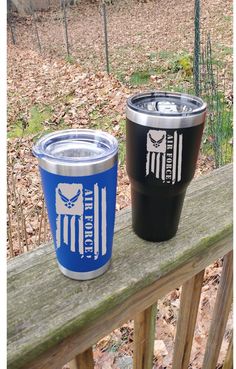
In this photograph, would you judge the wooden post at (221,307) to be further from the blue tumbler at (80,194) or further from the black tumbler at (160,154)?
the blue tumbler at (80,194)

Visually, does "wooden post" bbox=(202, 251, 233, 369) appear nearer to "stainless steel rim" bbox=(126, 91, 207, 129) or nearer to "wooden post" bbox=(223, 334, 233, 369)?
"wooden post" bbox=(223, 334, 233, 369)

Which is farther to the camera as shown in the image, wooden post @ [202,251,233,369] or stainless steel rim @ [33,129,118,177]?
wooden post @ [202,251,233,369]

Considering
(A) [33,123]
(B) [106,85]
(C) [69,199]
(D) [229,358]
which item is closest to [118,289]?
(C) [69,199]

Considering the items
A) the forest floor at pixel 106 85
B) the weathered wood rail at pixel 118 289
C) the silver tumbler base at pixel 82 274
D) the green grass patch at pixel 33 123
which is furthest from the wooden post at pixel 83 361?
the green grass patch at pixel 33 123

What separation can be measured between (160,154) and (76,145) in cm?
15

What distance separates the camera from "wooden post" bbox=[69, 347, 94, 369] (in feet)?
2.34

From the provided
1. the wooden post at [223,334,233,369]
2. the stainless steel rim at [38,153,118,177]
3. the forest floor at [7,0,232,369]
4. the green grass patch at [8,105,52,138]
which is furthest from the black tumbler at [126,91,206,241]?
the green grass patch at [8,105,52,138]

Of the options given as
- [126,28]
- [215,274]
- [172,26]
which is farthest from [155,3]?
[215,274]

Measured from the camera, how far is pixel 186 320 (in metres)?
0.96

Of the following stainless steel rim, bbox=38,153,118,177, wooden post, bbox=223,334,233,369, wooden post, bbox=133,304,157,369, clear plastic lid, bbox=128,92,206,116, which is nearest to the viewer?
stainless steel rim, bbox=38,153,118,177

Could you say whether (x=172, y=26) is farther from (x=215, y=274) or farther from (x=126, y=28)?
(x=215, y=274)

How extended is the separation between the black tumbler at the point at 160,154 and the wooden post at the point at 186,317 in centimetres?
17

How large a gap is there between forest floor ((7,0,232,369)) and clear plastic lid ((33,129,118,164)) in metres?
1.29

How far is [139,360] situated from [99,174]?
527 mm
